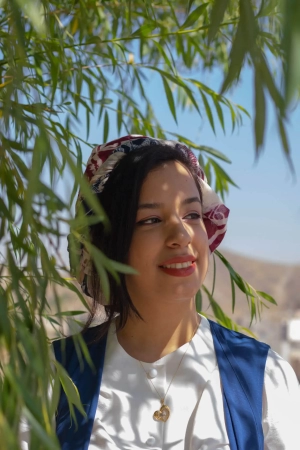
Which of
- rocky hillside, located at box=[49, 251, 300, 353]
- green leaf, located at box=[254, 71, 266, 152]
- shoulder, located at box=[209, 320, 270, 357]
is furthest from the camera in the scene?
rocky hillside, located at box=[49, 251, 300, 353]

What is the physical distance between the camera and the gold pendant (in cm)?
95

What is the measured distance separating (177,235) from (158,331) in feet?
0.50

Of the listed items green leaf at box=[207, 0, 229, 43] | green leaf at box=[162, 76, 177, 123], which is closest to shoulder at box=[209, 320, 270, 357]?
green leaf at box=[162, 76, 177, 123]

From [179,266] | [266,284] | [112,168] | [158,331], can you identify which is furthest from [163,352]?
[266,284]

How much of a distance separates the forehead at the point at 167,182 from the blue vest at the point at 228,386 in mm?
218

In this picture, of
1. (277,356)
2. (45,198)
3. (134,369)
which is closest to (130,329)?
(134,369)

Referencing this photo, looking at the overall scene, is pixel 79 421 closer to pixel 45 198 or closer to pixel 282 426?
pixel 282 426

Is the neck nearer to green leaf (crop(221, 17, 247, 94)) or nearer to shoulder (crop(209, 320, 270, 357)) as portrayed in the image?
shoulder (crop(209, 320, 270, 357))

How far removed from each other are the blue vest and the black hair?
7 cm

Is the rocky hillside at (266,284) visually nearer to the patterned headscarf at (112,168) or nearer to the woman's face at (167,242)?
the patterned headscarf at (112,168)

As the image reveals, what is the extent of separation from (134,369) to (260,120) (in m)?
0.69

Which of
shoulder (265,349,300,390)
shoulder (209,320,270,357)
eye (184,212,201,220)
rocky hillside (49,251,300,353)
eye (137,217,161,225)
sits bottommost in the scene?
shoulder (265,349,300,390)

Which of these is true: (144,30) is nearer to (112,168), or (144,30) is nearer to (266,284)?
(112,168)

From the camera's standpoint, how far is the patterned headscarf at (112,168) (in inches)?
41.0
